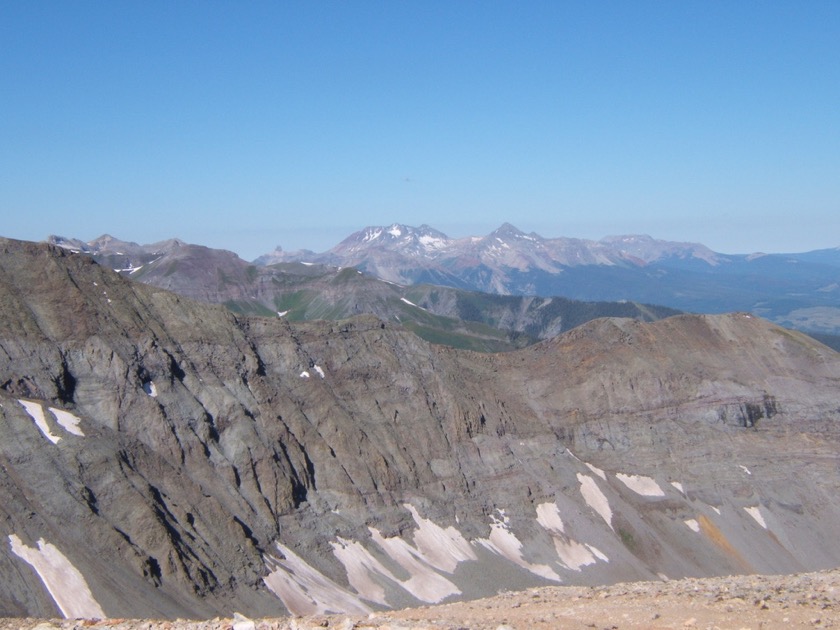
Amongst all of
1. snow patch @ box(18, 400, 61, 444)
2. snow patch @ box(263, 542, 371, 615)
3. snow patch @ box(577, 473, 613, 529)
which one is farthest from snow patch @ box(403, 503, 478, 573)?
snow patch @ box(18, 400, 61, 444)

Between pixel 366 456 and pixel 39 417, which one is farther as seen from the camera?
pixel 366 456

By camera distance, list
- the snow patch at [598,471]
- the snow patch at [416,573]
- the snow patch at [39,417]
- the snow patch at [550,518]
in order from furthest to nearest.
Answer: the snow patch at [598,471] < the snow patch at [550,518] < the snow patch at [416,573] < the snow patch at [39,417]

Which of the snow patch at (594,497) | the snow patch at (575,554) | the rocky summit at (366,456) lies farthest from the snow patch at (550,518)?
the snow patch at (594,497)

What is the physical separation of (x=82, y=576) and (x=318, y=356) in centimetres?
3732

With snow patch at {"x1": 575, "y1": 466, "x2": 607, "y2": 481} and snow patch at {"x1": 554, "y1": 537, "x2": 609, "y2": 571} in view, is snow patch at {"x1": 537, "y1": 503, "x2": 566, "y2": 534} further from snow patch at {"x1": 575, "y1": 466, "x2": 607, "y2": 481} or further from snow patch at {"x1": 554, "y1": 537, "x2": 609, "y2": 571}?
snow patch at {"x1": 575, "y1": 466, "x2": 607, "y2": 481}

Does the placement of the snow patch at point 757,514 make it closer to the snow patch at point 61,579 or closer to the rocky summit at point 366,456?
the rocky summit at point 366,456

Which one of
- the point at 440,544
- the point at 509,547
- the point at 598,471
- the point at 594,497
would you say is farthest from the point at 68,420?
the point at 598,471

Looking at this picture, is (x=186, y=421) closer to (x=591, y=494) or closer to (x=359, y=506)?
(x=359, y=506)

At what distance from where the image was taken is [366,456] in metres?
76.2

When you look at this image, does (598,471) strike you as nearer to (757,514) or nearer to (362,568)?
(757,514)

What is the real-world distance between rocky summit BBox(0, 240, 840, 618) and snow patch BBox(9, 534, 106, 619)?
6.2 inches

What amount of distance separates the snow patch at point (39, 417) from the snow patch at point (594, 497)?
48.3 m

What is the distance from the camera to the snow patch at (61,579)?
47.8 m

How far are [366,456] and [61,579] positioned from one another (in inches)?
1232
